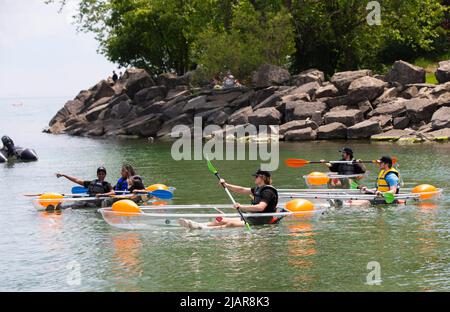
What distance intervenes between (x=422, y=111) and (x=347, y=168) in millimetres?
18429

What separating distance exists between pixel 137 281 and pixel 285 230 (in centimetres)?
520

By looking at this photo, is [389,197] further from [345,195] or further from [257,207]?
[257,207]

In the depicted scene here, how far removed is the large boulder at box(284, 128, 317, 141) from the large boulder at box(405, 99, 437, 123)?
5.22m

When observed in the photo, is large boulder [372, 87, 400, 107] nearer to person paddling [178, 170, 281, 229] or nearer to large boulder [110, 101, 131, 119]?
large boulder [110, 101, 131, 119]

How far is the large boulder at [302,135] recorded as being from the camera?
145ft

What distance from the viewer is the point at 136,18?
65.7 metres

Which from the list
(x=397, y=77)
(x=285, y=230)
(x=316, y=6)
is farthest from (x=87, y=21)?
(x=285, y=230)

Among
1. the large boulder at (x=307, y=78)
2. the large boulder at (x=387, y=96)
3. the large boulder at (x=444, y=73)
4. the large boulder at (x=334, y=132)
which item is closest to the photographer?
the large boulder at (x=334, y=132)

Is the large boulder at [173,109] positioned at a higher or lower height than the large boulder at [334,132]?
higher

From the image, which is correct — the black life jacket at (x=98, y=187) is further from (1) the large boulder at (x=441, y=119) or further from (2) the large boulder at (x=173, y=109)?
(2) the large boulder at (x=173, y=109)

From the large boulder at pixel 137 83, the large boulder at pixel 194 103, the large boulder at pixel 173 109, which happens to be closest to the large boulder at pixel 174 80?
the large boulder at pixel 137 83

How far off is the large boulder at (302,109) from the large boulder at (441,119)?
6.81 meters

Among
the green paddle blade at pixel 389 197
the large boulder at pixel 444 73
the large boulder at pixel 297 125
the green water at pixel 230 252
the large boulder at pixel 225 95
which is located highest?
the large boulder at pixel 444 73

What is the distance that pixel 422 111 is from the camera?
141 ft
